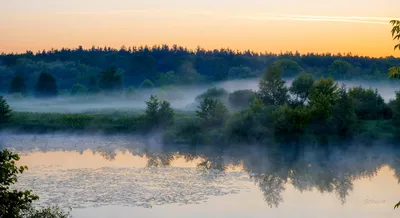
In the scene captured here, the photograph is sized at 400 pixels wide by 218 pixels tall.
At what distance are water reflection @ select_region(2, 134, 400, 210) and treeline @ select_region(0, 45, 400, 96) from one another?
5206 centimetres

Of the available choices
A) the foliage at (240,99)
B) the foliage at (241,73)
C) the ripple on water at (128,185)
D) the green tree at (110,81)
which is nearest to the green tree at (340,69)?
the foliage at (241,73)

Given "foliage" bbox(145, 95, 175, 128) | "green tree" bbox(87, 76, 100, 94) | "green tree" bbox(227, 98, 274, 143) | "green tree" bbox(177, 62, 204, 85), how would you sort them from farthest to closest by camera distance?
"green tree" bbox(177, 62, 204, 85)
"green tree" bbox(87, 76, 100, 94)
"foliage" bbox(145, 95, 175, 128)
"green tree" bbox(227, 98, 274, 143)

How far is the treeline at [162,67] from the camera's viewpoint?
10425cm

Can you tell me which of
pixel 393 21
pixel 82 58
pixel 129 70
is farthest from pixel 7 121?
pixel 82 58

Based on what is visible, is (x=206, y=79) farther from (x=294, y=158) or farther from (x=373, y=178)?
(x=373, y=178)

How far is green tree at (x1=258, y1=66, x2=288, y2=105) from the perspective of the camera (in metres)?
47.1

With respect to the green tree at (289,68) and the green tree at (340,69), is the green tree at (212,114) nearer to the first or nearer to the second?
the green tree at (289,68)

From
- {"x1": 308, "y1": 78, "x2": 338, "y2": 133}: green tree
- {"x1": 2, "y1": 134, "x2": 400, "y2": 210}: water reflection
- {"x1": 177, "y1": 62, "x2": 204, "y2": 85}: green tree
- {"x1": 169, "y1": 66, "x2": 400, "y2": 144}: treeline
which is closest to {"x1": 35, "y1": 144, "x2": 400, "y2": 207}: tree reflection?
{"x1": 2, "y1": 134, "x2": 400, "y2": 210}: water reflection

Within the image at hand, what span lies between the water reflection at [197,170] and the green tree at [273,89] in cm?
699

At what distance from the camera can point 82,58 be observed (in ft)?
462

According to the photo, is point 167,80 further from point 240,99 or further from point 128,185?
point 128,185

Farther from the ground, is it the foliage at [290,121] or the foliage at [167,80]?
the foliage at [167,80]

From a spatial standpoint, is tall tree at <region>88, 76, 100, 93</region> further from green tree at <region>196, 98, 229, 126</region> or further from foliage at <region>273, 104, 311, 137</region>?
foliage at <region>273, 104, 311, 137</region>

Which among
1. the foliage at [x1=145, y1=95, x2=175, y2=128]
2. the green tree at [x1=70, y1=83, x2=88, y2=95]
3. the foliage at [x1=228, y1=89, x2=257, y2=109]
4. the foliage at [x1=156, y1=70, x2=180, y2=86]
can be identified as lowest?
the foliage at [x1=145, y1=95, x2=175, y2=128]
